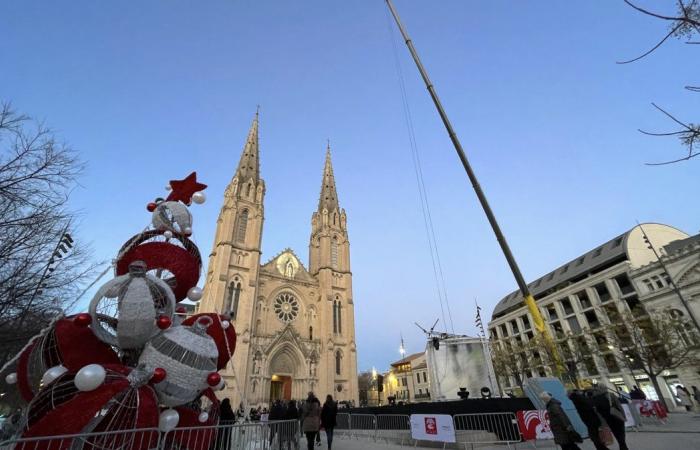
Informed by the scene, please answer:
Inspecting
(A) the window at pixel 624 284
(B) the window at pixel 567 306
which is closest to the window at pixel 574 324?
(B) the window at pixel 567 306

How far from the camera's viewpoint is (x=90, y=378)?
3.72 metres

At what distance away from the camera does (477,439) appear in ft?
32.6

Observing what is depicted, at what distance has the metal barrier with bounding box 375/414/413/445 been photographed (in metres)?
12.1

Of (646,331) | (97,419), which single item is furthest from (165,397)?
(646,331)

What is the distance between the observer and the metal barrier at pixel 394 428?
12.1m

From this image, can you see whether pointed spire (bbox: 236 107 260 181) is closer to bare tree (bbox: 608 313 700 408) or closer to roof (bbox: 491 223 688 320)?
bare tree (bbox: 608 313 700 408)

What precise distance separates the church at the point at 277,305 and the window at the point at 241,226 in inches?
4.8

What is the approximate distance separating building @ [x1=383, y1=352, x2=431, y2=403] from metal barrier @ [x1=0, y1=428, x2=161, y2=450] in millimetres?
59381

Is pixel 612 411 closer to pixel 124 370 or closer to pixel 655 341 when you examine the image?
pixel 124 370

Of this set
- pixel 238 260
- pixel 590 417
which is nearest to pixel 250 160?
pixel 238 260

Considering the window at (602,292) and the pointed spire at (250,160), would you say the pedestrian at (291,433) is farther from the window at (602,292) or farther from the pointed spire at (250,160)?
the window at (602,292)

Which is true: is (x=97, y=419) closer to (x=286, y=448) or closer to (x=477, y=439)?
(x=286, y=448)

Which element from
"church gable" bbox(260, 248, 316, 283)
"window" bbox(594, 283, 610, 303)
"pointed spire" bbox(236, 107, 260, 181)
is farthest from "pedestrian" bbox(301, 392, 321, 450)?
"window" bbox(594, 283, 610, 303)

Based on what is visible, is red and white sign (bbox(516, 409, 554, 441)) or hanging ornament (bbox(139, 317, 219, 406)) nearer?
hanging ornament (bbox(139, 317, 219, 406))
